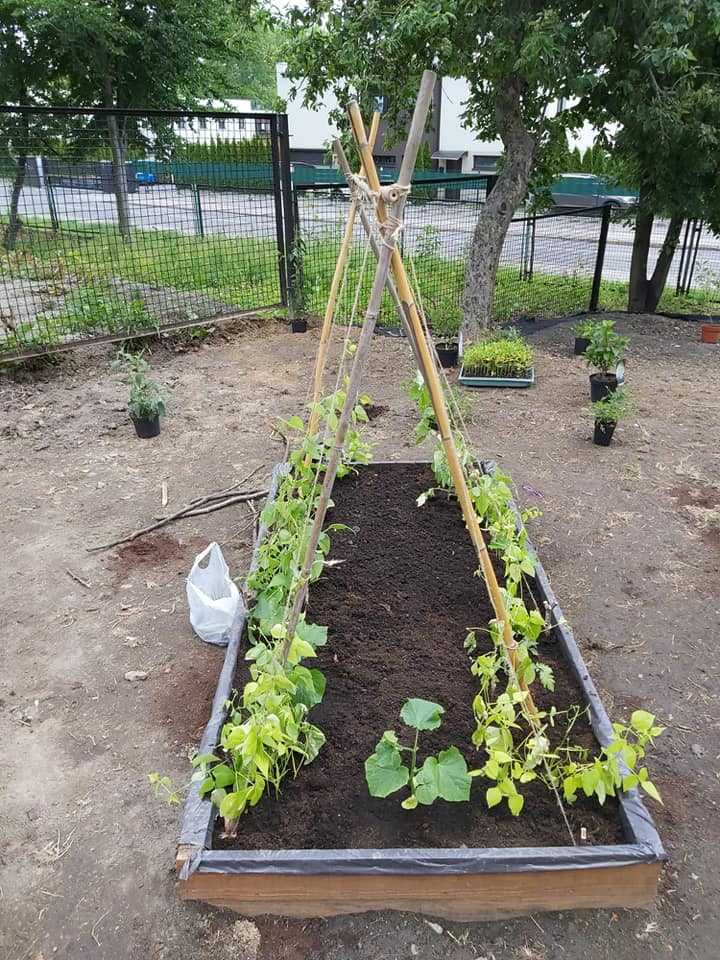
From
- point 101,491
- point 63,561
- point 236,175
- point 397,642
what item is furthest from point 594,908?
point 236,175

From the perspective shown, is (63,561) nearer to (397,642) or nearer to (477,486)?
(397,642)

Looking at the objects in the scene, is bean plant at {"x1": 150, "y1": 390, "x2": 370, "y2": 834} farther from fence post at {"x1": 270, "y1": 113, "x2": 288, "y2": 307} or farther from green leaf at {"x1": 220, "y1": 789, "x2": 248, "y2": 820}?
fence post at {"x1": 270, "y1": 113, "x2": 288, "y2": 307}

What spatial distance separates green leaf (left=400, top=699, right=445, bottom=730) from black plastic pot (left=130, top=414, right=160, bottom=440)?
11.6ft

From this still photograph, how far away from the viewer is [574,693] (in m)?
2.42

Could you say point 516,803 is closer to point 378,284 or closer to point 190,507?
point 378,284

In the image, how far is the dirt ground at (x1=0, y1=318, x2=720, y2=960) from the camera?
187 centimetres

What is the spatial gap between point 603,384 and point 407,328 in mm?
3724

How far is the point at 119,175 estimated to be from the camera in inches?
251

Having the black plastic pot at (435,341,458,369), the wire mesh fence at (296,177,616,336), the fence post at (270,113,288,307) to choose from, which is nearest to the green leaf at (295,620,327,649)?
the black plastic pot at (435,341,458,369)

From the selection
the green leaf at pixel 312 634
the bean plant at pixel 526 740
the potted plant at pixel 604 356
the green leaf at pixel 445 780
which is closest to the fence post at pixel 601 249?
the potted plant at pixel 604 356

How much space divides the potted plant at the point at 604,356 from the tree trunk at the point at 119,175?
4428 millimetres

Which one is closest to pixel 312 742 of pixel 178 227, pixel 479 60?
pixel 479 60

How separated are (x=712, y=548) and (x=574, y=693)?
167 centimetres

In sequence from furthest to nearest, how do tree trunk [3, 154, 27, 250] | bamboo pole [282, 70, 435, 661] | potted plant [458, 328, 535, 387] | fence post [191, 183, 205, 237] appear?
fence post [191, 183, 205, 237] → potted plant [458, 328, 535, 387] → tree trunk [3, 154, 27, 250] → bamboo pole [282, 70, 435, 661]
